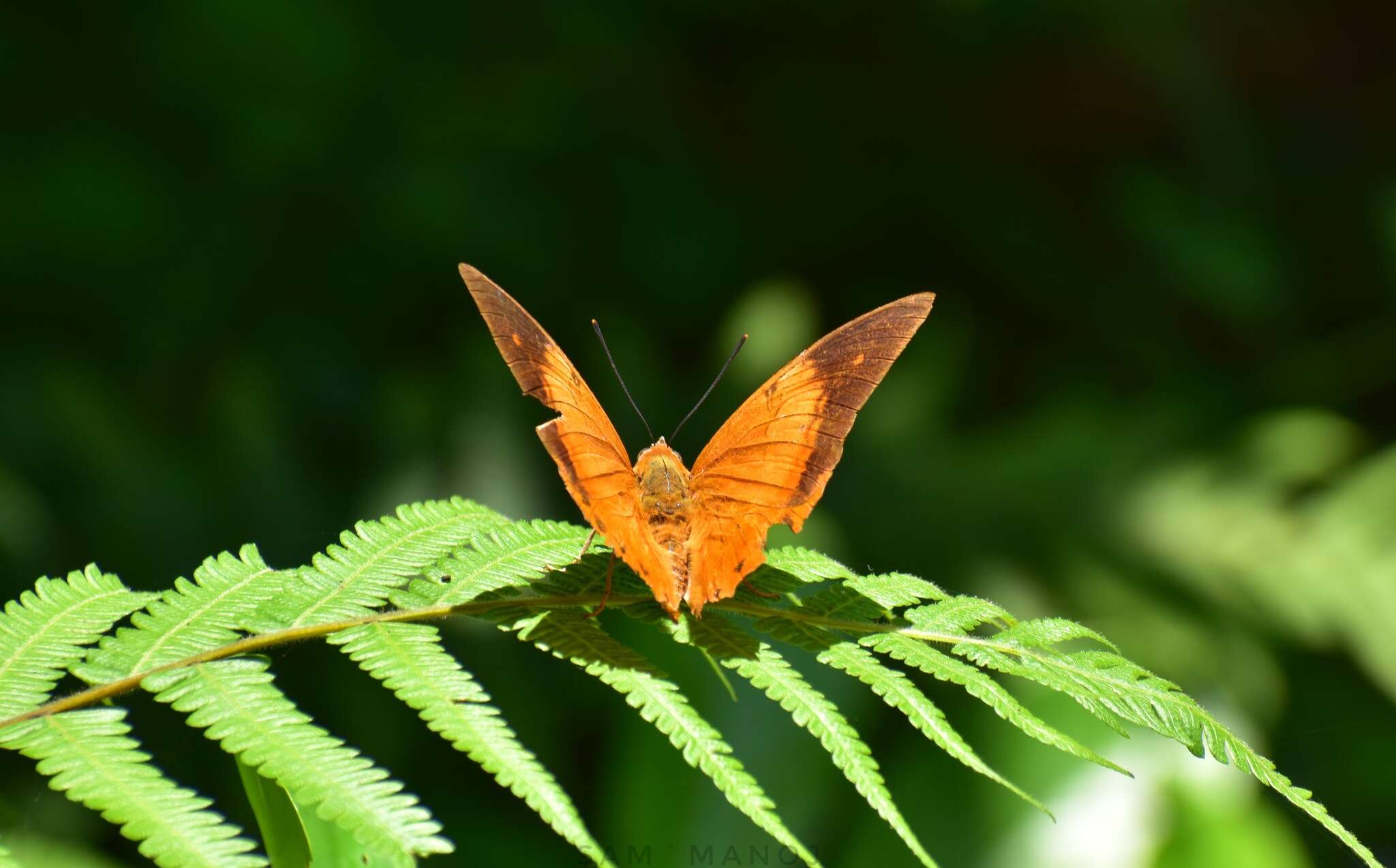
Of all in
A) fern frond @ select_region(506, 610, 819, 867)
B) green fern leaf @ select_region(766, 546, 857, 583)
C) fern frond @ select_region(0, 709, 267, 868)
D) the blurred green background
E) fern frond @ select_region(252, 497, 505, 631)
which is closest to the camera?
fern frond @ select_region(0, 709, 267, 868)

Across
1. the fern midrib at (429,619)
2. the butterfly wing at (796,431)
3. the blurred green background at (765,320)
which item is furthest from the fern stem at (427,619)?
the blurred green background at (765,320)

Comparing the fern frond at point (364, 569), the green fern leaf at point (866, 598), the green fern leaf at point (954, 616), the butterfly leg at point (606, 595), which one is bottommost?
the green fern leaf at point (954, 616)

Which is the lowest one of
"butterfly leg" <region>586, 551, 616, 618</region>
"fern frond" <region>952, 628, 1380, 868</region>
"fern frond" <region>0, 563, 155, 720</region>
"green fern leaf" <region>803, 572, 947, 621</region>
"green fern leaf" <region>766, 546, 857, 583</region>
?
"fern frond" <region>952, 628, 1380, 868</region>

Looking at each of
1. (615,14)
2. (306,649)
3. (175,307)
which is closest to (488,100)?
(615,14)

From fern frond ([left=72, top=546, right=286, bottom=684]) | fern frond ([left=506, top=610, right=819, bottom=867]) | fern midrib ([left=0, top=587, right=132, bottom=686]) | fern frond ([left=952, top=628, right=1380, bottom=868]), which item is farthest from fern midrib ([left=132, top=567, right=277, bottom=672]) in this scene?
fern frond ([left=952, top=628, right=1380, bottom=868])

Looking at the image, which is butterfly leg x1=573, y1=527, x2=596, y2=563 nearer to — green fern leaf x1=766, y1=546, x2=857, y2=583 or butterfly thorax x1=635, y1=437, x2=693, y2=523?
butterfly thorax x1=635, y1=437, x2=693, y2=523

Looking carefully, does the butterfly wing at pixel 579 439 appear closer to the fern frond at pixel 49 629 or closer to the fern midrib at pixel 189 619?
the fern midrib at pixel 189 619

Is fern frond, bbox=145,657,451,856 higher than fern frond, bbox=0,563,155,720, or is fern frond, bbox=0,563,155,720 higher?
fern frond, bbox=0,563,155,720
